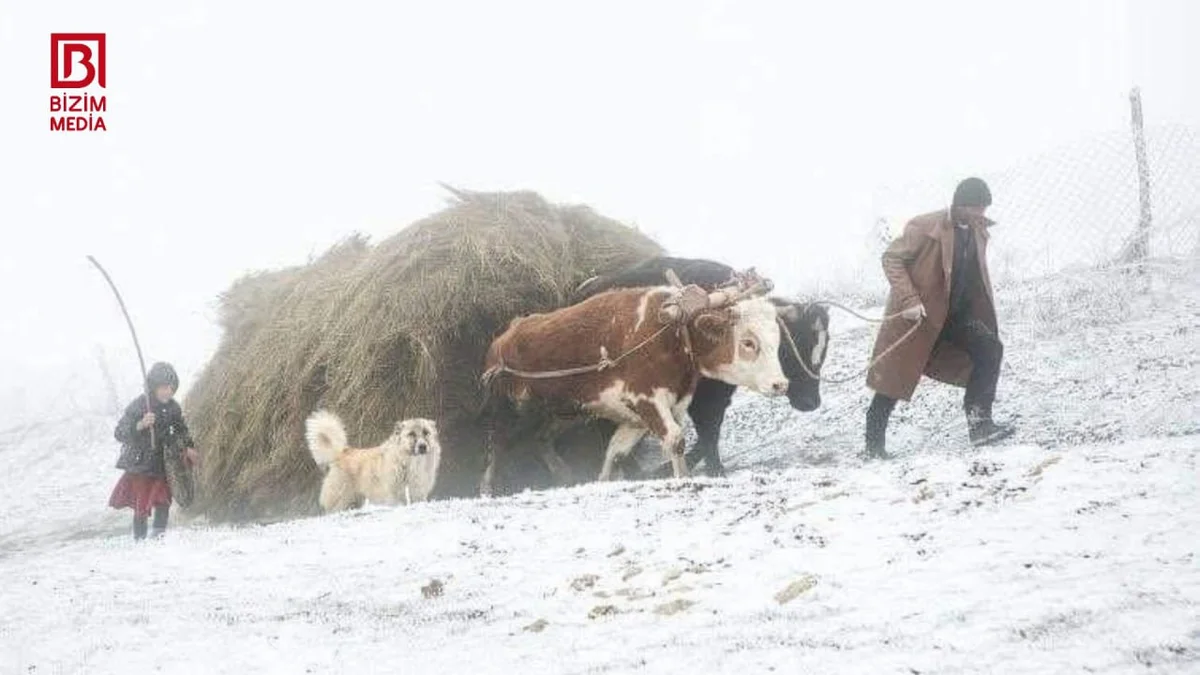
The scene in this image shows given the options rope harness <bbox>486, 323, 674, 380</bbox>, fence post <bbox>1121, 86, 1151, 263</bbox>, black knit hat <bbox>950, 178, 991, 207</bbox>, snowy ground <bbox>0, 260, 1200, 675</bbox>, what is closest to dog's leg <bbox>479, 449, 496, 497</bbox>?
rope harness <bbox>486, 323, 674, 380</bbox>

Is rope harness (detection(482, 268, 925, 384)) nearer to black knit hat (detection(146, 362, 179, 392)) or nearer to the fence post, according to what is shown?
black knit hat (detection(146, 362, 179, 392))

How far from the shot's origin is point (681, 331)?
6.86m

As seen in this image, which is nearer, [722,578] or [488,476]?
[722,578]

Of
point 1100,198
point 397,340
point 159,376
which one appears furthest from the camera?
point 1100,198

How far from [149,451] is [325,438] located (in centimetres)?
144

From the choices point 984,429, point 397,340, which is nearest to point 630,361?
point 397,340

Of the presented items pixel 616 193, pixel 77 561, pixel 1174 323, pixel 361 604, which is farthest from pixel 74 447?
pixel 616 193

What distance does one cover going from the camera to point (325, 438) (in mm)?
7832

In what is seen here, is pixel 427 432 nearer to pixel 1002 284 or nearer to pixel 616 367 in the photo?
A: pixel 616 367

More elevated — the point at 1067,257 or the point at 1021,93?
the point at 1021,93

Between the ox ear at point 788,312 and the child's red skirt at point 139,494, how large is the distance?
514cm

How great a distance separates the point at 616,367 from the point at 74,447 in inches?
475

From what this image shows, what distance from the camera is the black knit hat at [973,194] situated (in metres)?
6.48

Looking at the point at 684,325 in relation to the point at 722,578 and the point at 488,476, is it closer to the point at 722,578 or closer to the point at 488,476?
the point at 488,476
